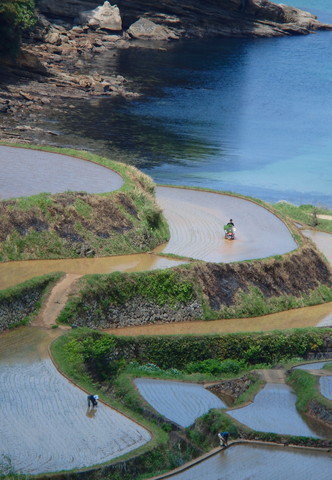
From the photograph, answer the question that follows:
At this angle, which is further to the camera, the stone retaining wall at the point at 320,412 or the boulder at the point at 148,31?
the boulder at the point at 148,31

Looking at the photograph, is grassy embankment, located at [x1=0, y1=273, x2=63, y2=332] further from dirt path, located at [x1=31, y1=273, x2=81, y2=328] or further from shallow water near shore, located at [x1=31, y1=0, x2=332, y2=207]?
shallow water near shore, located at [x1=31, y1=0, x2=332, y2=207]

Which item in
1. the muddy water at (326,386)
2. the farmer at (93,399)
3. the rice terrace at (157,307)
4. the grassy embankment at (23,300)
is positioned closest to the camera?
the rice terrace at (157,307)

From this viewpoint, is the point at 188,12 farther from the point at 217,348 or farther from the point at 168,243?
the point at 217,348

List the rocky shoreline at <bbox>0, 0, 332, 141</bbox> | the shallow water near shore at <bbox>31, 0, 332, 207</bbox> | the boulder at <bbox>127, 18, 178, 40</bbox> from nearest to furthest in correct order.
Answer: the shallow water near shore at <bbox>31, 0, 332, 207</bbox> → the rocky shoreline at <bbox>0, 0, 332, 141</bbox> → the boulder at <bbox>127, 18, 178, 40</bbox>

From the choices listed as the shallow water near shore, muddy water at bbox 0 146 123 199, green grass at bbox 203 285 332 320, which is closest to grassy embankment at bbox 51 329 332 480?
green grass at bbox 203 285 332 320

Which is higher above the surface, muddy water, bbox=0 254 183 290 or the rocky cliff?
the rocky cliff

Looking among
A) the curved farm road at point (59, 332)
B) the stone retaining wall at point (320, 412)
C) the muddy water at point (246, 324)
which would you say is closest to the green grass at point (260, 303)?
the muddy water at point (246, 324)

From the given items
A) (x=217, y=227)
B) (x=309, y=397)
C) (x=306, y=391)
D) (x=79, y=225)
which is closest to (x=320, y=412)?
(x=309, y=397)

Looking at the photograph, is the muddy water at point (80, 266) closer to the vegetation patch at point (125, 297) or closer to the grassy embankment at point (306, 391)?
the vegetation patch at point (125, 297)
